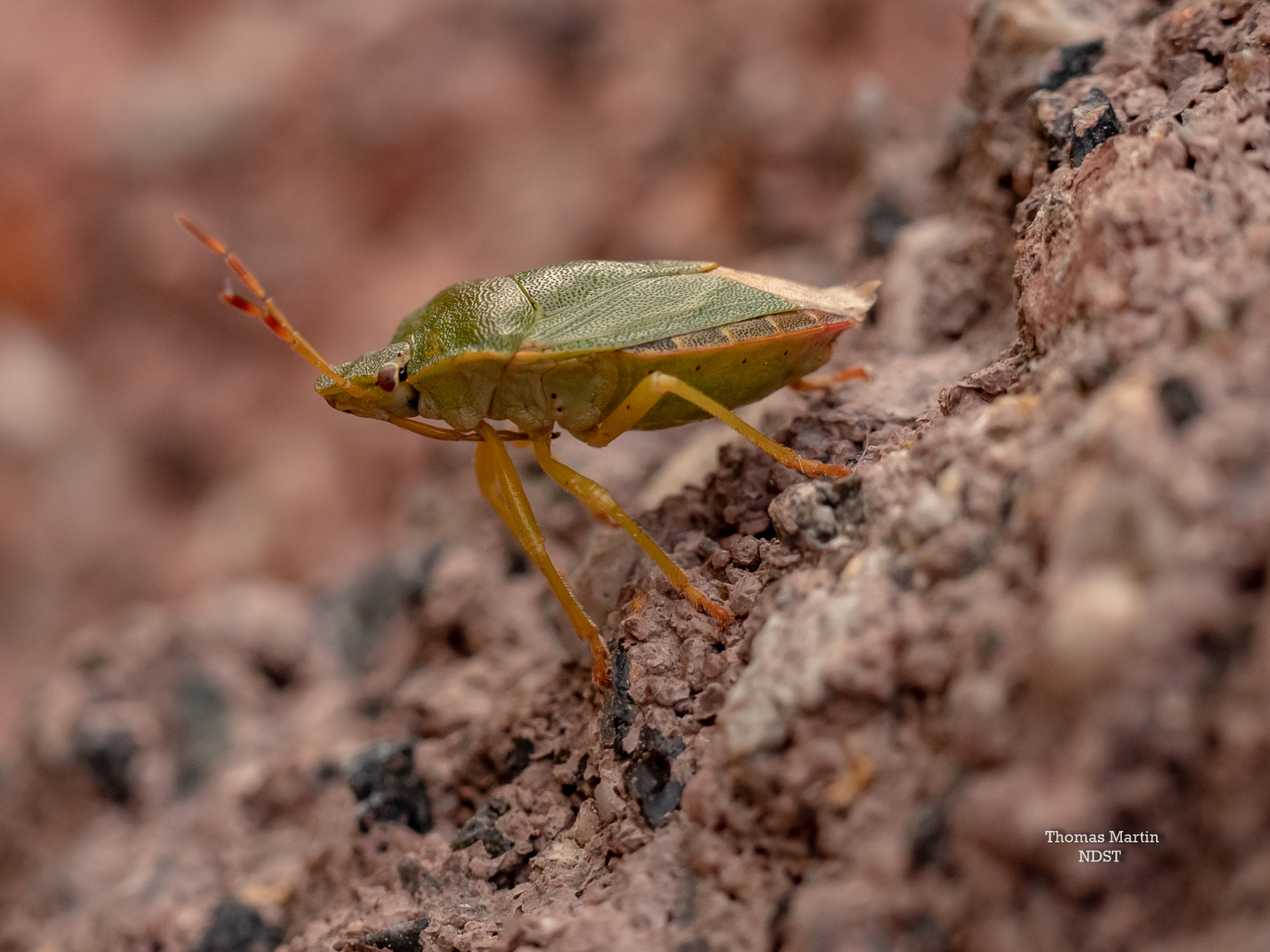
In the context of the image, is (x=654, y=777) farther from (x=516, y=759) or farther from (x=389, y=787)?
(x=389, y=787)

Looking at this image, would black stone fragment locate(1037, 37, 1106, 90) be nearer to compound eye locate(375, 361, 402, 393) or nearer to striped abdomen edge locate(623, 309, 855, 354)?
striped abdomen edge locate(623, 309, 855, 354)

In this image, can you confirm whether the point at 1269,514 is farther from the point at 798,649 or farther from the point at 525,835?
the point at 525,835

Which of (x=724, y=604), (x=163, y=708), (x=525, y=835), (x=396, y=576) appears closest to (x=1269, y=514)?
(x=724, y=604)

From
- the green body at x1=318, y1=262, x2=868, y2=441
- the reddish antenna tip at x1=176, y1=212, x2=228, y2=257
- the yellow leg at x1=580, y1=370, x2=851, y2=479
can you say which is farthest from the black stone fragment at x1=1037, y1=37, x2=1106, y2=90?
the reddish antenna tip at x1=176, y1=212, x2=228, y2=257

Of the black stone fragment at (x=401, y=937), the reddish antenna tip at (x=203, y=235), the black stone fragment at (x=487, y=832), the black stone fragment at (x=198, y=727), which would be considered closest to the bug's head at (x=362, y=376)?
the reddish antenna tip at (x=203, y=235)

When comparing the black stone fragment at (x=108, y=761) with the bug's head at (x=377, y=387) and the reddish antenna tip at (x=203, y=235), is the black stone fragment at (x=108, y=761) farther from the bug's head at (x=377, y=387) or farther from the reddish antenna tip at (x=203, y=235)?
the reddish antenna tip at (x=203, y=235)

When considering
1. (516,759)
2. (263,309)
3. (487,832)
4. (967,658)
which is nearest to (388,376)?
(263,309)
